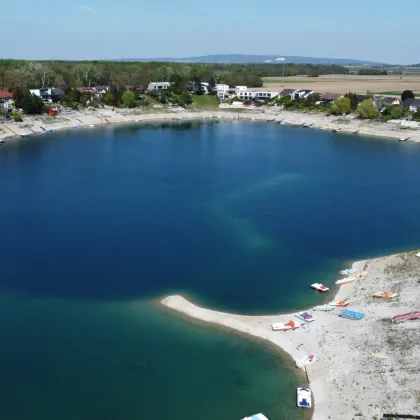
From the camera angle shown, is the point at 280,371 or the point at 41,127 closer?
the point at 280,371

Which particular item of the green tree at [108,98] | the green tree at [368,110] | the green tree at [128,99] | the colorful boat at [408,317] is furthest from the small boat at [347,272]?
the green tree at [108,98]

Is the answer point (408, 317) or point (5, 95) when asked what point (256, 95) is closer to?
point (5, 95)

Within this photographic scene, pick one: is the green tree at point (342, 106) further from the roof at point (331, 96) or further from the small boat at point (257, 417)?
the small boat at point (257, 417)

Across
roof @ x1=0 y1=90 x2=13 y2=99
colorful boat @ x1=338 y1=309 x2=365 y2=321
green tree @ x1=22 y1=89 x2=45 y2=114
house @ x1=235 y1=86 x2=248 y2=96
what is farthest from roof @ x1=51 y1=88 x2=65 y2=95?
colorful boat @ x1=338 y1=309 x2=365 y2=321

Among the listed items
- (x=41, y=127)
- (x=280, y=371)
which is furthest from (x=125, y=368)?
(x=41, y=127)

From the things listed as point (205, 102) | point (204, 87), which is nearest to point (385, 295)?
point (205, 102)

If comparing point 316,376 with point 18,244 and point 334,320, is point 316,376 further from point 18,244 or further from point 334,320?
point 18,244
